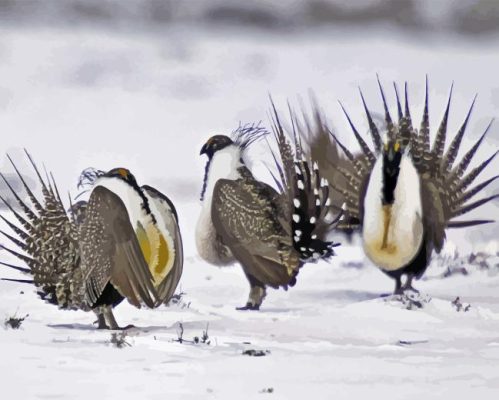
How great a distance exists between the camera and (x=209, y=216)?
2900mm

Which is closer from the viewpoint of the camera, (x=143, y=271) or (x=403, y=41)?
(x=143, y=271)

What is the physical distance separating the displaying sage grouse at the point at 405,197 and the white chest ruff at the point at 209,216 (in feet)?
1.07

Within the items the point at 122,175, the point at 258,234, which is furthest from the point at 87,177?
the point at 258,234

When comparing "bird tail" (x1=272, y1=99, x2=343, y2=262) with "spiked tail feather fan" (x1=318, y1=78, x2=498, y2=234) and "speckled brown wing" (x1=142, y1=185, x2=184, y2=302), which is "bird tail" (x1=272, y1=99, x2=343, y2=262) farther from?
"speckled brown wing" (x1=142, y1=185, x2=184, y2=302)

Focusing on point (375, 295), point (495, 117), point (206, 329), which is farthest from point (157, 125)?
point (495, 117)

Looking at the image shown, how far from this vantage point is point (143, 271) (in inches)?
112

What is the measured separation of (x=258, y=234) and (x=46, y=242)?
64 cm

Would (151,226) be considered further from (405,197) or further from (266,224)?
(405,197)

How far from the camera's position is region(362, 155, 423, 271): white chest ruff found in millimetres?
2947

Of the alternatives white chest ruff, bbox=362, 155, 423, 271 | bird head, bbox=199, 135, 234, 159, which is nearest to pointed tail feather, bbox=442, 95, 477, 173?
white chest ruff, bbox=362, 155, 423, 271

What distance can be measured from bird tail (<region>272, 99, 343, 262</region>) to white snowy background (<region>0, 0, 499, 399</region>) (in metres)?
0.06

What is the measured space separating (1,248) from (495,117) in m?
1.59

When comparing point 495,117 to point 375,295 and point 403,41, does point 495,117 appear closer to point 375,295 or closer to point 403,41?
point 403,41

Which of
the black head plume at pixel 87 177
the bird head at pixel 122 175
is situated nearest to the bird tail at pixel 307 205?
the bird head at pixel 122 175
